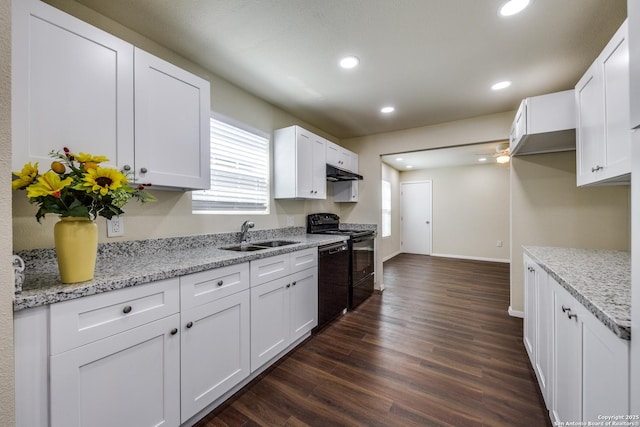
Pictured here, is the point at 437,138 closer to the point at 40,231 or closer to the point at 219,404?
the point at 219,404

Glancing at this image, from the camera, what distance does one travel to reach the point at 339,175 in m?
3.49

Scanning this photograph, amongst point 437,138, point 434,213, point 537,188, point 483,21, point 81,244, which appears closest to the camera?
point 81,244

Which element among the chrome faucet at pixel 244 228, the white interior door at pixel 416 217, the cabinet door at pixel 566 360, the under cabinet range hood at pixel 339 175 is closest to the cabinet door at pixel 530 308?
the cabinet door at pixel 566 360

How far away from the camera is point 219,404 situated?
1.61 metres

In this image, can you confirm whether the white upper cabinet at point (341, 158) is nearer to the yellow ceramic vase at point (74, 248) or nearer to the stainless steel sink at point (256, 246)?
the stainless steel sink at point (256, 246)

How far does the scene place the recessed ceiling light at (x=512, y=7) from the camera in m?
1.45

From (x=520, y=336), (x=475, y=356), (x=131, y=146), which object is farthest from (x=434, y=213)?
(x=131, y=146)

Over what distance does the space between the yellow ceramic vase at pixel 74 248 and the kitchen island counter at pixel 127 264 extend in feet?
0.14

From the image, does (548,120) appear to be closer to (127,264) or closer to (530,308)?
(530,308)

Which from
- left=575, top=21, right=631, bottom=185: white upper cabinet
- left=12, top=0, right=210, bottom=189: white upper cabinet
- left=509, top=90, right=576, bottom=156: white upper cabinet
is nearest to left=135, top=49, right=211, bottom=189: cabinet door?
left=12, top=0, right=210, bottom=189: white upper cabinet

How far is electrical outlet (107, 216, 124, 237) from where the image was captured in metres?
1.59

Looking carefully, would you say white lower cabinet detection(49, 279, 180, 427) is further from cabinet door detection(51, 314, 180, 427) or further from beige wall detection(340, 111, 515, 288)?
beige wall detection(340, 111, 515, 288)

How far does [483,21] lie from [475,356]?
2.49 m

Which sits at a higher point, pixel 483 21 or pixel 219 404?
pixel 483 21
